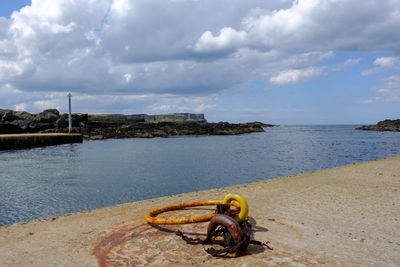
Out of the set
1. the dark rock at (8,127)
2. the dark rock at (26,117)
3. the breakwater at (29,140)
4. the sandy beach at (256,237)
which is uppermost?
the dark rock at (26,117)

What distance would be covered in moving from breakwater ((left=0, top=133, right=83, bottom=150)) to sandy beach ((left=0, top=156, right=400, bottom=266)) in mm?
27021

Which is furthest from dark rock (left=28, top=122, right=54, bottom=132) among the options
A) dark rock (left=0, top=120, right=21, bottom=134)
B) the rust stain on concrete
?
the rust stain on concrete

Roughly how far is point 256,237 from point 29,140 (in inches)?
1296

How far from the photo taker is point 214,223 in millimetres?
5566

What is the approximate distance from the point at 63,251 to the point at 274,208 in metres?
5.43

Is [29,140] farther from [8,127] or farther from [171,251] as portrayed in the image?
[171,251]

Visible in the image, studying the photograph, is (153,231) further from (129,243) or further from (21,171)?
(21,171)

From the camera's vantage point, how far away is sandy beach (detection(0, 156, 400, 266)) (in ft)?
16.8

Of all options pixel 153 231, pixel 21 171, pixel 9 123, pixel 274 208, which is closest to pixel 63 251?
pixel 153 231

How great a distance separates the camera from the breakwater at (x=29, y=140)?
3089 cm

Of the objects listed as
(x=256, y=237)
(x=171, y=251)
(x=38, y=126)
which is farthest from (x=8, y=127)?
(x=256, y=237)

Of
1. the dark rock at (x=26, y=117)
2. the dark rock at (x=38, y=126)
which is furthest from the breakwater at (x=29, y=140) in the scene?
the dark rock at (x=26, y=117)

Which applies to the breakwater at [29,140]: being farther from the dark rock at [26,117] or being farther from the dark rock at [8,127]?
the dark rock at [26,117]

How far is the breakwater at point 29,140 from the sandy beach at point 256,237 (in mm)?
27021
